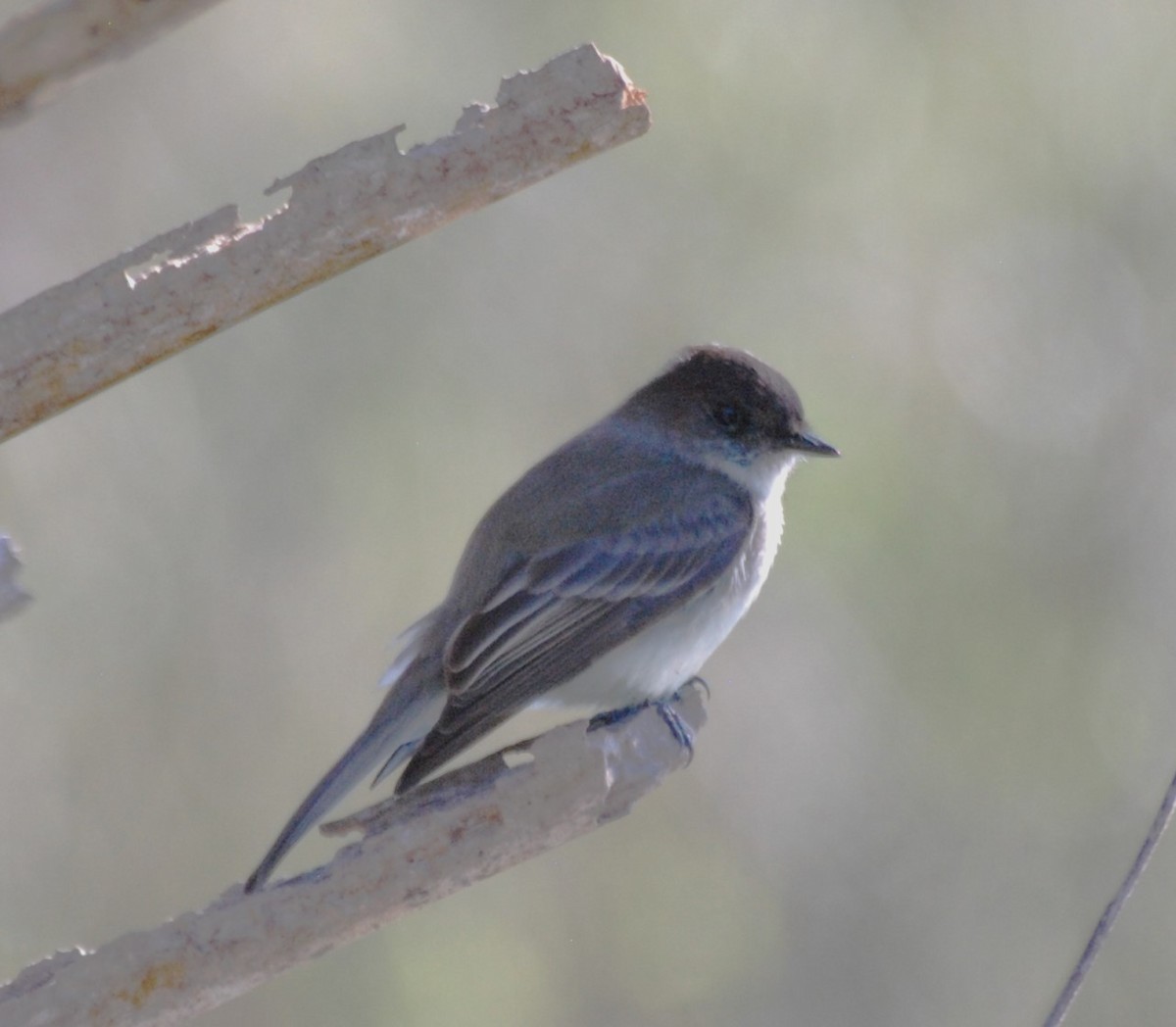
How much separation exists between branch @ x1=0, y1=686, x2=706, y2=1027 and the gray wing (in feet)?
2.65

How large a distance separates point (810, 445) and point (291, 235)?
1.89m

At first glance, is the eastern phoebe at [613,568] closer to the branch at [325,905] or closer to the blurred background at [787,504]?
the branch at [325,905]

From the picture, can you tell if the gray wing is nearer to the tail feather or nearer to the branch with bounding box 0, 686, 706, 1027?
the tail feather

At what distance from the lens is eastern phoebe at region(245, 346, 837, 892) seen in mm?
3754

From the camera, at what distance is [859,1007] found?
6.39 metres

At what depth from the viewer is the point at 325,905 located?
106 inches

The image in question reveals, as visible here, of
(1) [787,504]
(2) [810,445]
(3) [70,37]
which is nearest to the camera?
(3) [70,37]

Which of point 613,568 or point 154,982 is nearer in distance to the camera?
point 154,982

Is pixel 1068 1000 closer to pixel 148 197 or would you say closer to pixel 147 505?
pixel 147 505

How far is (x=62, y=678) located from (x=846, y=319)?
311cm

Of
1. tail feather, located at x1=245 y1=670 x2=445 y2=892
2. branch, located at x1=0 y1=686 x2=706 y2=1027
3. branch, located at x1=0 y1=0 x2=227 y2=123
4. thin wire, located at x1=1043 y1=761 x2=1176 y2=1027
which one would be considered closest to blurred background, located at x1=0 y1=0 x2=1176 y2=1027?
tail feather, located at x1=245 y1=670 x2=445 y2=892

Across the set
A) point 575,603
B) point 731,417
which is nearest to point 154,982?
point 575,603

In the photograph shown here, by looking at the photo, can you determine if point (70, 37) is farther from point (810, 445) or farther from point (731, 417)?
point (810, 445)

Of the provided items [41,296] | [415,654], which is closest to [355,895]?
[41,296]
